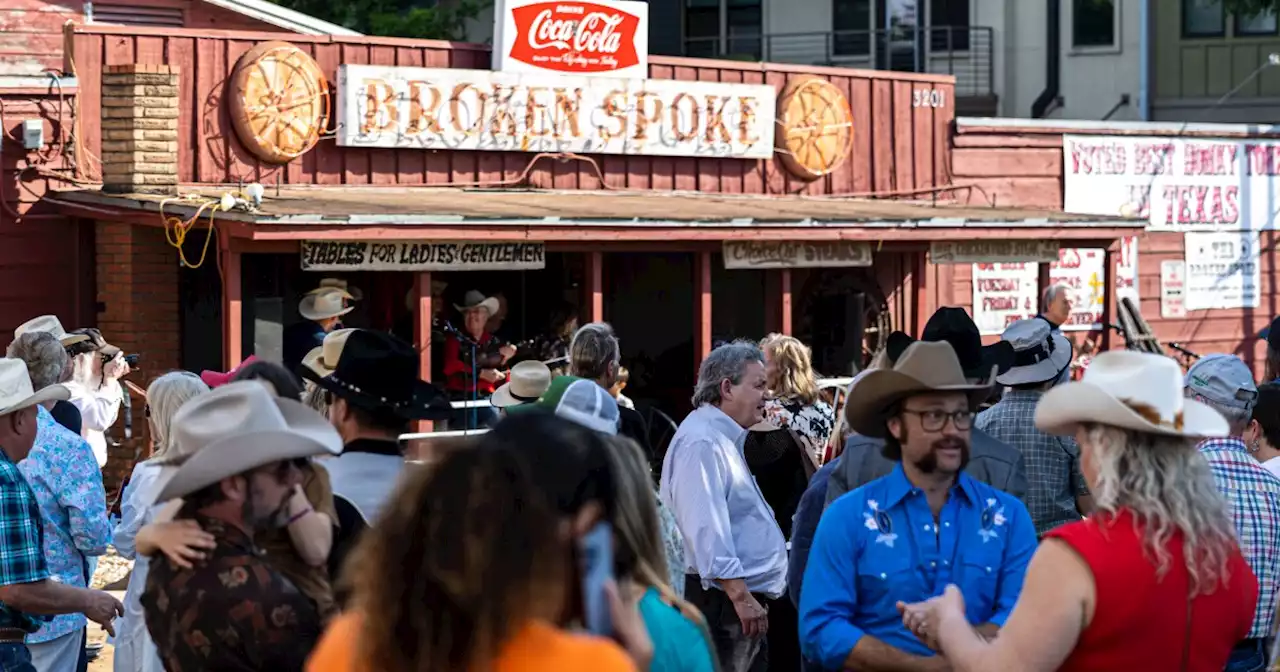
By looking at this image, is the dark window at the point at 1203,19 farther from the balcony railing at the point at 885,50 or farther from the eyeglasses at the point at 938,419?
the eyeglasses at the point at 938,419

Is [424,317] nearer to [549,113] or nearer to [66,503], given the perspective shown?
[549,113]

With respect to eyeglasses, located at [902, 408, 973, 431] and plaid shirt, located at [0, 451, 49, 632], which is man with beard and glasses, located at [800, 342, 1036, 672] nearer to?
eyeglasses, located at [902, 408, 973, 431]

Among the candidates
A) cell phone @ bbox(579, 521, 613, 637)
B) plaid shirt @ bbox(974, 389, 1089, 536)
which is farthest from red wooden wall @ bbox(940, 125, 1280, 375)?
cell phone @ bbox(579, 521, 613, 637)

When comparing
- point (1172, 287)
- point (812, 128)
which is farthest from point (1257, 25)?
point (812, 128)

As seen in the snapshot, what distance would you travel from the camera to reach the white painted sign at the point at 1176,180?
18.5 meters

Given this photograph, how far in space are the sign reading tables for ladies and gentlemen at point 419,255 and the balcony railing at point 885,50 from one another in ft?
42.1

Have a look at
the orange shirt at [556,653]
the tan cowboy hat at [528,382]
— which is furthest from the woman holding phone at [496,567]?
the tan cowboy hat at [528,382]

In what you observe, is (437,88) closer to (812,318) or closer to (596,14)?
(596,14)

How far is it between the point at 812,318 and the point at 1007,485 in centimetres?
1118

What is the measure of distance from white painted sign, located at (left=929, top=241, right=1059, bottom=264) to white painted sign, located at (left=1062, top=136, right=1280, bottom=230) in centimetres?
268

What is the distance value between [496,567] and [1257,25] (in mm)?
24910

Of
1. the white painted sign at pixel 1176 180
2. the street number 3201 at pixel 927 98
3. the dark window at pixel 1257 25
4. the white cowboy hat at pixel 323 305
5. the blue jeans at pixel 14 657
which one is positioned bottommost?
the blue jeans at pixel 14 657

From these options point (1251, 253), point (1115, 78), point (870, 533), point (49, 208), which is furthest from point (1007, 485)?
point (1115, 78)

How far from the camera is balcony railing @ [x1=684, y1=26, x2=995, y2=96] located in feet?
82.5
